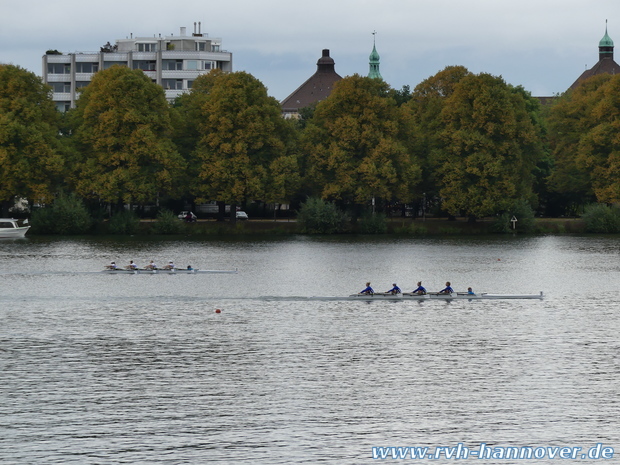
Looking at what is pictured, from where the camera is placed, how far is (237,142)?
13662 cm

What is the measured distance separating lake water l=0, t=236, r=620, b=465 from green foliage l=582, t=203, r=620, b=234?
148 feet

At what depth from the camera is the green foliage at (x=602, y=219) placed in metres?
139

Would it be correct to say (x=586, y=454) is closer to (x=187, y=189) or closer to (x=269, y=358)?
(x=269, y=358)

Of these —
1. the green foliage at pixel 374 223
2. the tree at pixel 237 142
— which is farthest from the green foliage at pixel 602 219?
the tree at pixel 237 142

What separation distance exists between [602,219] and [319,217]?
36.3 meters

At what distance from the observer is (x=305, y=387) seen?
48.6m

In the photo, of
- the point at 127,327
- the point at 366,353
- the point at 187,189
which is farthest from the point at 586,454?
the point at 187,189

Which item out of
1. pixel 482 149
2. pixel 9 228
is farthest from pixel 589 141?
pixel 9 228

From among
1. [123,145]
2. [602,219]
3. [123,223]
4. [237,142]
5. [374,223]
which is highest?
[237,142]

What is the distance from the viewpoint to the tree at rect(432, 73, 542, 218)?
13688 cm

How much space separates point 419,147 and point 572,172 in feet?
71.2

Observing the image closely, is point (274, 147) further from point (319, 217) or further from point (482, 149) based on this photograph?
point (482, 149)

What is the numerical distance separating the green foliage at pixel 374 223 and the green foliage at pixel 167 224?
23480 millimetres

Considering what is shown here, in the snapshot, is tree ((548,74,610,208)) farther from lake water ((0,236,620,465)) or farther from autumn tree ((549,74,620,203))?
lake water ((0,236,620,465))
